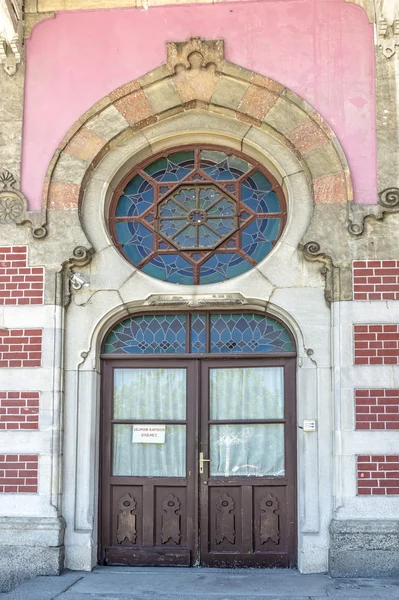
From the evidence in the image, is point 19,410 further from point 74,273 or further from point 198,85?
point 198,85

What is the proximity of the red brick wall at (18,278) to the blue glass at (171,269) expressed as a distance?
1.22 m

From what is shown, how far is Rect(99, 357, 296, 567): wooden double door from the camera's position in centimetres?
922

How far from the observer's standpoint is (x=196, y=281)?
378 inches

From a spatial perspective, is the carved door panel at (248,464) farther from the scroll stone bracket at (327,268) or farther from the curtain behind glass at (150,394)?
the scroll stone bracket at (327,268)

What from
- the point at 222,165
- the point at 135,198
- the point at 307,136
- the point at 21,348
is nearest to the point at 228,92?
the point at 222,165

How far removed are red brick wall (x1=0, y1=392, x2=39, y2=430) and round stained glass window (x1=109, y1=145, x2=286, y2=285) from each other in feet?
6.45

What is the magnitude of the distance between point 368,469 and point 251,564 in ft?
5.49

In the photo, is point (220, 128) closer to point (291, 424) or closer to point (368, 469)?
point (291, 424)

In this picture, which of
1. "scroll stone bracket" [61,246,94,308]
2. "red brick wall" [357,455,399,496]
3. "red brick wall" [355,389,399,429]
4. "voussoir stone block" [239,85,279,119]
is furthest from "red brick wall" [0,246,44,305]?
"red brick wall" [357,455,399,496]

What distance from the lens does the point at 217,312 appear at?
31.4 feet

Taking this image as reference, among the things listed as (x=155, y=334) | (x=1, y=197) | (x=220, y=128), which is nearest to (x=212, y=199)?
(x=220, y=128)

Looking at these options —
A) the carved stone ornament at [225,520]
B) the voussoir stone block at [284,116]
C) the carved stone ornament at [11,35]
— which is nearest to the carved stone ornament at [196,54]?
the voussoir stone block at [284,116]

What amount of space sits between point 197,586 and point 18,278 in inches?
152

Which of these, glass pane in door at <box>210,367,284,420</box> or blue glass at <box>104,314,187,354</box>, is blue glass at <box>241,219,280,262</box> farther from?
glass pane in door at <box>210,367,284,420</box>
